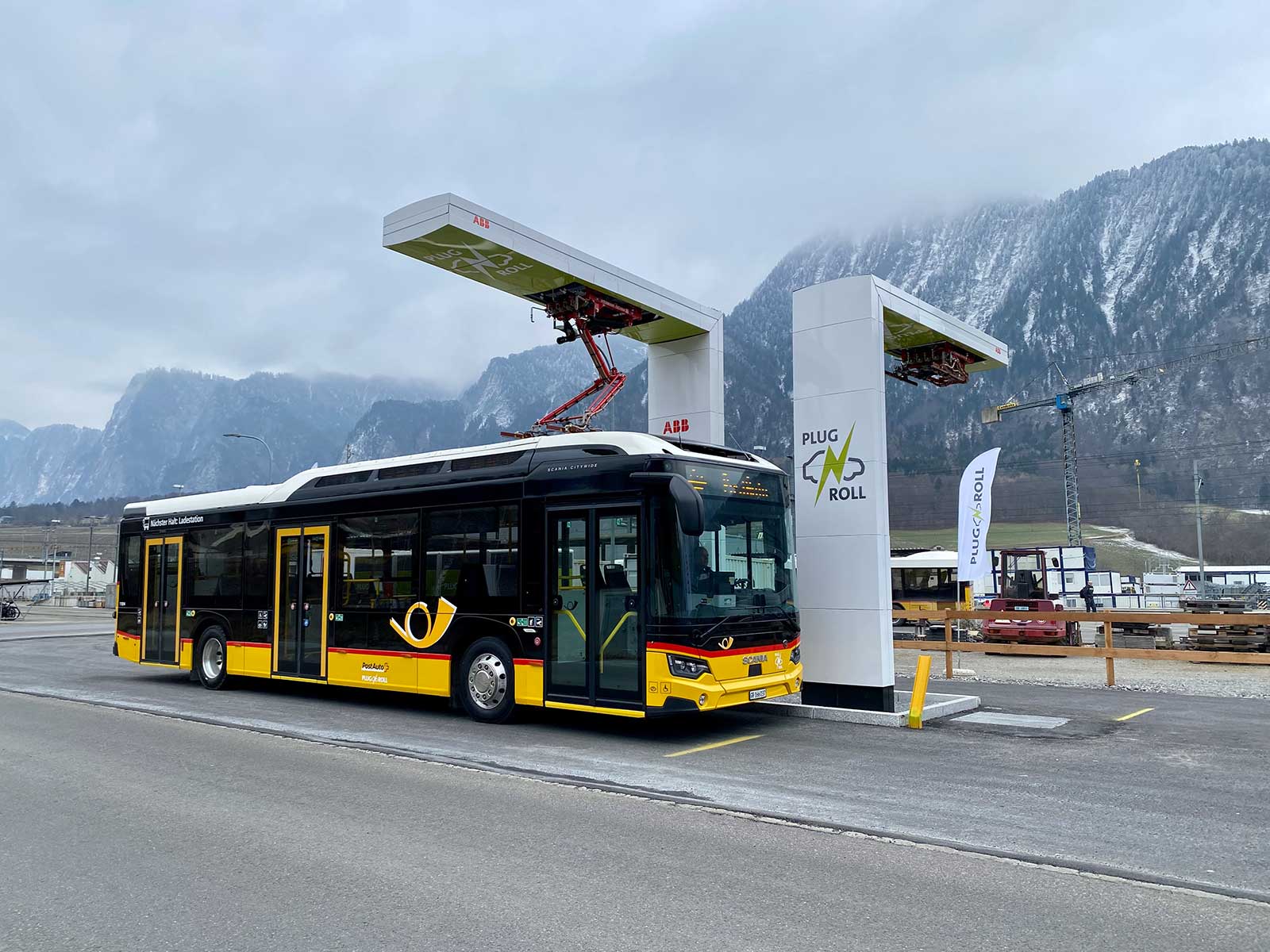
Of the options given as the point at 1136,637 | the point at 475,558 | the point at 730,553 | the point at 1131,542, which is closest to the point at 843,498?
the point at 730,553

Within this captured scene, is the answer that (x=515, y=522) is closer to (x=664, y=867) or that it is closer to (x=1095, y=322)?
(x=664, y=867)

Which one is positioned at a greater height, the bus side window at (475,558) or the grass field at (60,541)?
the grass field at (60,541)

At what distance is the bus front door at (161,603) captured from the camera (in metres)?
15.7

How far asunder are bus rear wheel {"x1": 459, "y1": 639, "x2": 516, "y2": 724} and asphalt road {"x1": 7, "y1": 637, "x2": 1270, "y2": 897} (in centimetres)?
33

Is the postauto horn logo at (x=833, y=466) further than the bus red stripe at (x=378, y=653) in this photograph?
Yes

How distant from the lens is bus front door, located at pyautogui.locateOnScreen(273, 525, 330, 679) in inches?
516

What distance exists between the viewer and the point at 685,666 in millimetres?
9328

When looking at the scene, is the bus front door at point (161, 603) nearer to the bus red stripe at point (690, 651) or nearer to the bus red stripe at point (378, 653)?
the bus red stripe at point (378, 653)

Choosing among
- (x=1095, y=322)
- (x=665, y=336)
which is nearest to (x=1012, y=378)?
(x=1095, y=322)

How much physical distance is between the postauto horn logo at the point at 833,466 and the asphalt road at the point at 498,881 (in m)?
5.74

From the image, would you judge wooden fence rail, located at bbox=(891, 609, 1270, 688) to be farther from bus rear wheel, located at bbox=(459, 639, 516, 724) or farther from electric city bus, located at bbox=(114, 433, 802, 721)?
bus rear wheel, located at bbox=(459, 639, 516, 724)

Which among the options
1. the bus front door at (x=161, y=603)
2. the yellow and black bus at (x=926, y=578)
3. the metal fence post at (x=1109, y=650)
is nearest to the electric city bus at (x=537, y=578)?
the bus front door at (x=161, y=603)

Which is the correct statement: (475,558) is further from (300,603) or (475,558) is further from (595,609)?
(300,603)

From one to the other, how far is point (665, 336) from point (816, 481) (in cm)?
424
